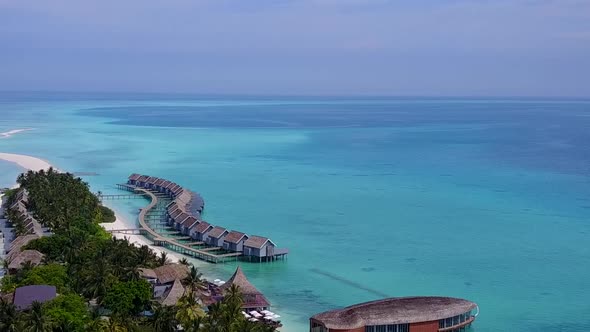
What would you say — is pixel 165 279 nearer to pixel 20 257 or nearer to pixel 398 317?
pixel 20 257

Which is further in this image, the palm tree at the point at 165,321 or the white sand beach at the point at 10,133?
the white sand beach at the point at 10,133

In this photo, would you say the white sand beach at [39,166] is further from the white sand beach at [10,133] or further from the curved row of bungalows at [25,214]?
the white sand beach at [10,133]

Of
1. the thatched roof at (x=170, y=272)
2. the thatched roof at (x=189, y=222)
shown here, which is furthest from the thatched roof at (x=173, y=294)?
the thatched roof at (x=189, y=222)

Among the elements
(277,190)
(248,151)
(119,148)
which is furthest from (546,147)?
(119,148)

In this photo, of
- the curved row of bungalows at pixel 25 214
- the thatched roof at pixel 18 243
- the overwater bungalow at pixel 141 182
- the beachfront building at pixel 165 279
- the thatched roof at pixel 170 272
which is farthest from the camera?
the overwater bungalow at pixel 141 182

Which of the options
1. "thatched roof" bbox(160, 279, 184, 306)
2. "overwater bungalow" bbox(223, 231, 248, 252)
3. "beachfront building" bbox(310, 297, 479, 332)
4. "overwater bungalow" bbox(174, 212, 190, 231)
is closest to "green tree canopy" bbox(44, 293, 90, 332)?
"thatched roof" bbox(160, 279, 184, 306)

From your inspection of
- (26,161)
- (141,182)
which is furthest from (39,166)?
(141,182)
